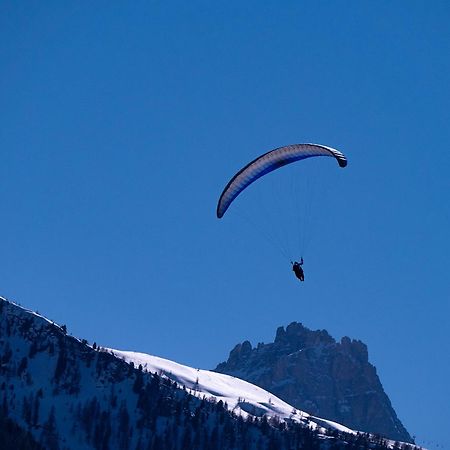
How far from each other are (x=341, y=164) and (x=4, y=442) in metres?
91.2

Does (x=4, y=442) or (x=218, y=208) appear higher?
(x=218, y=208)

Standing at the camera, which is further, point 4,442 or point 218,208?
point 4,442

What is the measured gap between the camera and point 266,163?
70.1m

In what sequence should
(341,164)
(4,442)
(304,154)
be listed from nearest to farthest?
(341,164)
(304,154)
(4,442)

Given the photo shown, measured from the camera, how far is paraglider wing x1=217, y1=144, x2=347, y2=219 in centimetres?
6838

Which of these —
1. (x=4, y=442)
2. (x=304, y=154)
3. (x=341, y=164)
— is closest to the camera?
(x=341, y=164)

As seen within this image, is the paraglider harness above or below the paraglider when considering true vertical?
below

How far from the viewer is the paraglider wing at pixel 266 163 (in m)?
68.4

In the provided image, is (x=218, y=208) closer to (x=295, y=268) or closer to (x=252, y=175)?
(x=252, y=175)

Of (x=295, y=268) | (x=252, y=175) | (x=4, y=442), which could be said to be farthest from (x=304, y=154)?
(x=4, y=442)

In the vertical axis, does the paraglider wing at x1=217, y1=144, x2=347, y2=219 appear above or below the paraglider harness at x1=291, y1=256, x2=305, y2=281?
above

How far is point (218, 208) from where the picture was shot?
A: 7281 centimetres

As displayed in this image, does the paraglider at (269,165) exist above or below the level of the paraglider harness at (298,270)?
above

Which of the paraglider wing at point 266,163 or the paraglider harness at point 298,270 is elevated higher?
the paraglider wing at point 266,163
